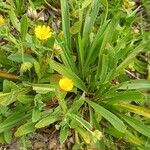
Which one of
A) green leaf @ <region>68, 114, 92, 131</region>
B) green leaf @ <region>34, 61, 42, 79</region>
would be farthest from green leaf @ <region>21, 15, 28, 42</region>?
green leaf @ <region>68, 114, 92, 131</region>

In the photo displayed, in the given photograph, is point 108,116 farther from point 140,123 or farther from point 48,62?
point 48,62

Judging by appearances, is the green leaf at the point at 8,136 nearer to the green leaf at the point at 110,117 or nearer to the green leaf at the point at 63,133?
the green leaf at the point at 63,133

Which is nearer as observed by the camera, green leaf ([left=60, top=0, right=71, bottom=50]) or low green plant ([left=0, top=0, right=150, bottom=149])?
low green plant ([left=0, top=0, right=150, bottom=149])

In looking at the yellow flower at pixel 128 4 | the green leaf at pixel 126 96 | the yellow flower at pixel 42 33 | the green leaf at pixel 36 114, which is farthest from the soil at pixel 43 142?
the yellow flower at pixel 128 4

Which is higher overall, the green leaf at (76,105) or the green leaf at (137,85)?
the green leaf at (137,85)

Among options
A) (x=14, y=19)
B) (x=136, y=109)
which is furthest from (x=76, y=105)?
(x=14, y=19)

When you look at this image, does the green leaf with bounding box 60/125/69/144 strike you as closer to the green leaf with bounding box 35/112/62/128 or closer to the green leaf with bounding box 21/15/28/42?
the green leaf with bounding box 35/112/62/128

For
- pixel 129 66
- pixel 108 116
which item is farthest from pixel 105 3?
pixel 108 116
